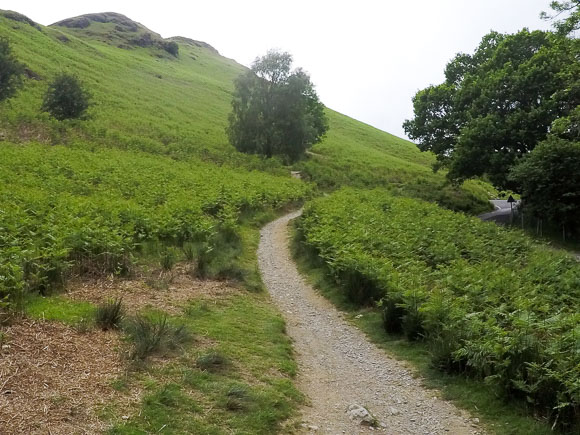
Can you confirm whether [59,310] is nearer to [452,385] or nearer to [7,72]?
[452,385]

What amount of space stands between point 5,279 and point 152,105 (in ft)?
165

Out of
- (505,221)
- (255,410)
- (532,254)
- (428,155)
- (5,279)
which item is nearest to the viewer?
(255,410)

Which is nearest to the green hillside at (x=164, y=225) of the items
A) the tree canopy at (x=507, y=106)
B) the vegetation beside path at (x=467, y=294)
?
the vegetation beside path at (x=467, y=294)

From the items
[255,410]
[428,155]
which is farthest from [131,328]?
[428,155]

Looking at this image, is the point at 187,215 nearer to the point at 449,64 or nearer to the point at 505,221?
the point at 505,221

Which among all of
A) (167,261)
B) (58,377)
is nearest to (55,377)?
(58,377)

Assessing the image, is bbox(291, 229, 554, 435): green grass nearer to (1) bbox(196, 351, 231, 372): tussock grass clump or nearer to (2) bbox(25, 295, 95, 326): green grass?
(1) bbox(196, 351, 231, 372): tussock grass clump

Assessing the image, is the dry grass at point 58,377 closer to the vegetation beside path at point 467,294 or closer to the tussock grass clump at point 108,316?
the tussock grass clump at point 108,316

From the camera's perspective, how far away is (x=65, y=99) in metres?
36.2

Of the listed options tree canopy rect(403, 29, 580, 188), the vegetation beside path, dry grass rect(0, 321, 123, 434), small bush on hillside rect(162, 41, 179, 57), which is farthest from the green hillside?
small bush on hillside rect(162, 41, 179, 57)

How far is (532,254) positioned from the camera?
1655cm

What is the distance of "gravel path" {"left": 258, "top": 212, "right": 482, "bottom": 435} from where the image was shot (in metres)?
6.61

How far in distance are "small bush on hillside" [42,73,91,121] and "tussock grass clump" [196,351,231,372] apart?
34.2 m

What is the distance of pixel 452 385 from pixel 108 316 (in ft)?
18.9
